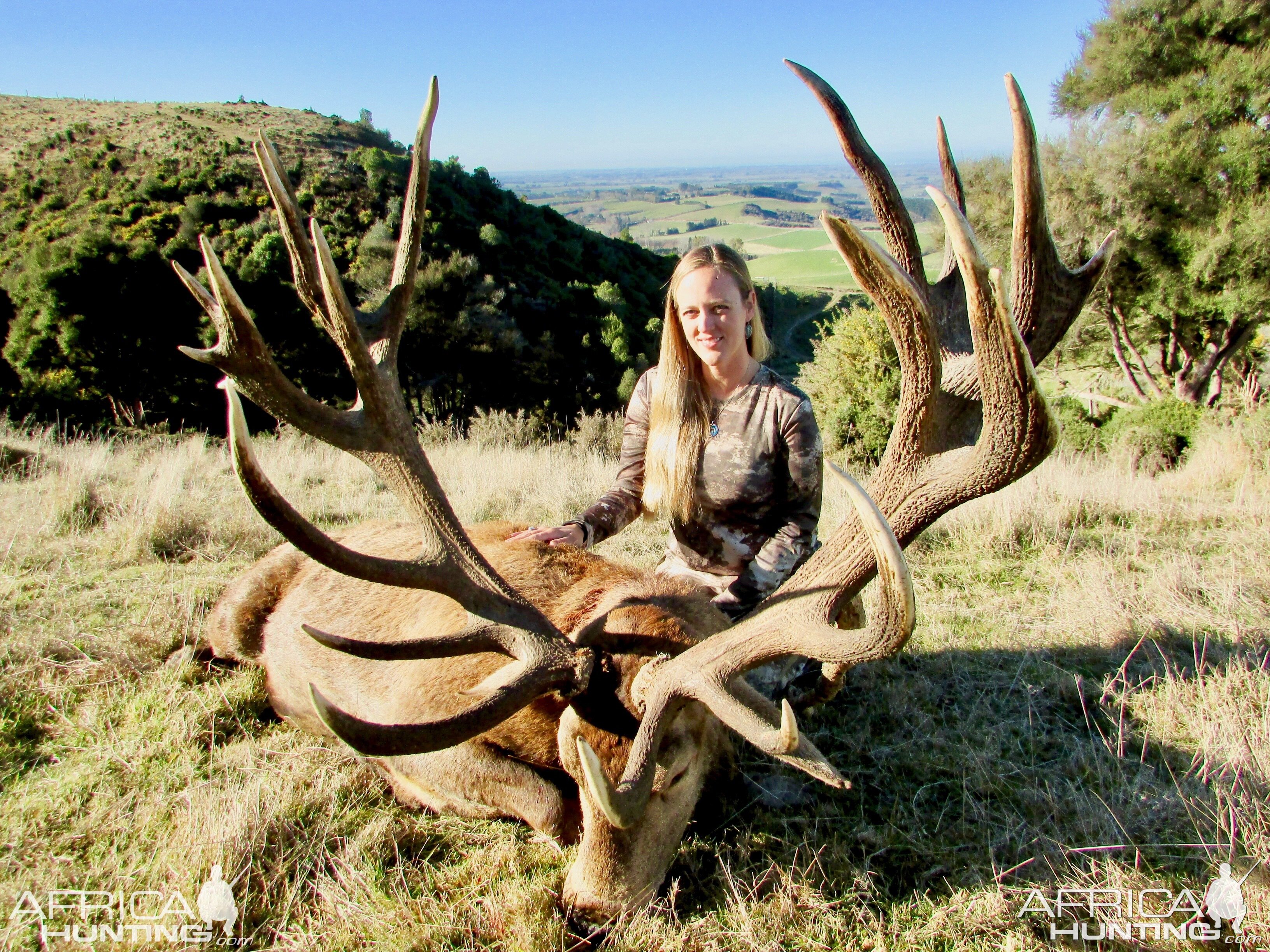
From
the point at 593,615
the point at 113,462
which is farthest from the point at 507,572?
the point at 113,462

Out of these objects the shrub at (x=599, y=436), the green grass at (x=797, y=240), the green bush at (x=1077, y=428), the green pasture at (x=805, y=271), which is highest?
the green grass at (x=797, y=240)

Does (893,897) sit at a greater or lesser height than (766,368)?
lesser

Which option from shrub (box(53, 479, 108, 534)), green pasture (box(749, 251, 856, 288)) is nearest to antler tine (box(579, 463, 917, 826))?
shrub (box(53, 479, 108, 534))

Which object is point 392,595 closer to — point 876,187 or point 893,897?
point 893,897

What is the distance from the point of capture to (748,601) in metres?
3.04

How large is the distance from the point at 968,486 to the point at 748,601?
1478 millimetres

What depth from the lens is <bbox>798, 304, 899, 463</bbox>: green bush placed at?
1352 centimetres

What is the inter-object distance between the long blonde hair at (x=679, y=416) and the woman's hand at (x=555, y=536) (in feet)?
1.40

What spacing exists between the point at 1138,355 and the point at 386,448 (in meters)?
23.7

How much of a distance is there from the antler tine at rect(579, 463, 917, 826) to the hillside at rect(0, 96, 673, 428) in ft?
58.4

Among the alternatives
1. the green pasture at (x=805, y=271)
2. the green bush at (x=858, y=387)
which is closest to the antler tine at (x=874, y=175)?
the green bush at (x=858, y=387)

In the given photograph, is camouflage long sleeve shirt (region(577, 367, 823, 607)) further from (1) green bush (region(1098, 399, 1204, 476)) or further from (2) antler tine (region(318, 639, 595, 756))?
(1) green bush (region(1098, 399, 1204, 476))

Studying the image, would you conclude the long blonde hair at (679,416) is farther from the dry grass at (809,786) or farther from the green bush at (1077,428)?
the green bush at (1077,428)
